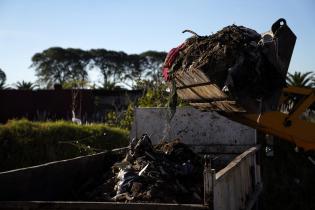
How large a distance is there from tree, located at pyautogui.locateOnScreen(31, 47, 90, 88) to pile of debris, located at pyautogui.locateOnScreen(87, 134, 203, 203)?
5355cm

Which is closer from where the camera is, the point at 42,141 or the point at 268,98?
the point at 268,98

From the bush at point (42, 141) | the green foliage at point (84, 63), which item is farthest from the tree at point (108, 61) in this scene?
the bush at point (42, 141)

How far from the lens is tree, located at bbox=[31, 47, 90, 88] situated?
190 feet

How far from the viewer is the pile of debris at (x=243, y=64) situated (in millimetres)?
3883

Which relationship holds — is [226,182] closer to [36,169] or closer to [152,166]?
[152,166]

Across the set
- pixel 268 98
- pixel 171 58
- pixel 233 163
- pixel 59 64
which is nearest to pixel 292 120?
pixel 268 98

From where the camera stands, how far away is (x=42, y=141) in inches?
348

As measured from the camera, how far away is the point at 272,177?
9.68 metres

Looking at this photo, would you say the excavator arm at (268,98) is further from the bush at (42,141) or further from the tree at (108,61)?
the tree at (108,61)

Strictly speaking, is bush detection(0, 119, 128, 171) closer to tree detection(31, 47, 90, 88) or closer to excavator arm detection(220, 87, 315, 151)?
excavator arm detection(220, 87, 315, 151)

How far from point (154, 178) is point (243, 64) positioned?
119cm

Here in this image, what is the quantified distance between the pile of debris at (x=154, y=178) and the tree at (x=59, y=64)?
5355cm

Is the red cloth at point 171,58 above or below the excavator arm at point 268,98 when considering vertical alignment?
above

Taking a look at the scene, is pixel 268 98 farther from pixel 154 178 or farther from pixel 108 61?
pixel 108 61
